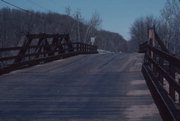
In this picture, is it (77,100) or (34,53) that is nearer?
(77,100)

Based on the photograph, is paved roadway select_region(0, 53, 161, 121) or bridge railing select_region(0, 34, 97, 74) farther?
bridge railing select_region(0, 34, 97, 74)

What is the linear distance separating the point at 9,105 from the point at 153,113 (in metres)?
2.96

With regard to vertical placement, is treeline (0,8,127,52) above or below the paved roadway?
above

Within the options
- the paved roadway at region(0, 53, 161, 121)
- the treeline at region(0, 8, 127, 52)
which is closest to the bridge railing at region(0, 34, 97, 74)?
the paved roadway at region(0, 53, 161, 121)

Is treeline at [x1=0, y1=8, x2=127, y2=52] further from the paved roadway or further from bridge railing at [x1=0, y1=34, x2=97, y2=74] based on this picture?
Answer: the paved roadway

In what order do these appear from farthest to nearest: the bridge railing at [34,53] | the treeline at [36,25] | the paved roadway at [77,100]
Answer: the treeline at [36,25], the bridge railing at [34,53], the paved roadway at [77,100]

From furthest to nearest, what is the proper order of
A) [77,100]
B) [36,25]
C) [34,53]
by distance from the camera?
[36,25]
[34,53]
[77,100]

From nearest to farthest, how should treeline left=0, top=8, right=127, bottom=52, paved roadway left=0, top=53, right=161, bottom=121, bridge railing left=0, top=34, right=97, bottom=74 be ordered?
paved roadway left=0, top=53, right=161, bottom=121 → bridge railing left=0, top=34, right=97, bottom=74 → treeline left=0, top=8, right=127, bottom=52

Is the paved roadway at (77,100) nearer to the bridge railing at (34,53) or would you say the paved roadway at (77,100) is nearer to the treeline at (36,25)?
the bridge railing at (34,53)

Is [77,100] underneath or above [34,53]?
underneath

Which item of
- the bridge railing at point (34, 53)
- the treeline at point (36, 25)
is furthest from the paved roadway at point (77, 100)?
the treeline at point (36, 25)

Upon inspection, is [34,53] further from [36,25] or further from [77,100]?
[36,25]

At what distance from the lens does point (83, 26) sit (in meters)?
94.3

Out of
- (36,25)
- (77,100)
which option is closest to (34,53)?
(77,100)
